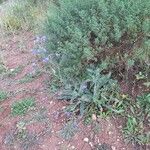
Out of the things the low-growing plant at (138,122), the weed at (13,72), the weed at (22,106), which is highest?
the weed at (22,106)

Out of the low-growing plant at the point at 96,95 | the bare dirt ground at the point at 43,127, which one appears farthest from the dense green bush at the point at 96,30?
the bare dirt ground at the point at 43,127

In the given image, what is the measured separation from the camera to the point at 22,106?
4266 millimetres

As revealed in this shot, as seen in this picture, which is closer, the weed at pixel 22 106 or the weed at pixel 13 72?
the weed at pixel 22 106

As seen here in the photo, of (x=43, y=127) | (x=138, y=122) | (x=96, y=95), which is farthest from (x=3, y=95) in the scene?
(x=138, y=122)

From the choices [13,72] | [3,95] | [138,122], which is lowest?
[138,122]

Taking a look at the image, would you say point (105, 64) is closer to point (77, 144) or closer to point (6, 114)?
point (77, 144)

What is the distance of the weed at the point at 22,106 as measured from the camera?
4.21 m

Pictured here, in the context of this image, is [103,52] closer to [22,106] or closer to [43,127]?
[43,127]

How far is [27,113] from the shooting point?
4172 millimetres

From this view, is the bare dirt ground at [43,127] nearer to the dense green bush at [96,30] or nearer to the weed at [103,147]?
the weed at [103,147]

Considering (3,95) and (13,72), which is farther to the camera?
(13,72)

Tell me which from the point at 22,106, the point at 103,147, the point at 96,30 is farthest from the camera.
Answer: the point at 22,106

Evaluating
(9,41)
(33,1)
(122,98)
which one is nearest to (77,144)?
(122,98)

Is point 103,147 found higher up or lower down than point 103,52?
lower down
